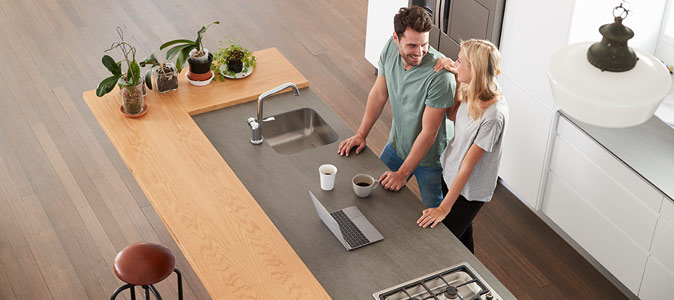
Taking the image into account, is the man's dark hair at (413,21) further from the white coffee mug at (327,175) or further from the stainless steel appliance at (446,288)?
the stainless steel appliance at (446,288)

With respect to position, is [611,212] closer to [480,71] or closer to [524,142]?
[524,142]

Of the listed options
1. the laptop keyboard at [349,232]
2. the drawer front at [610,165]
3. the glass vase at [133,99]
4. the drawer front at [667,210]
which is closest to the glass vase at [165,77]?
the glass vase at [133,99]

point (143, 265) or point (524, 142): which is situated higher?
point (143, 265)

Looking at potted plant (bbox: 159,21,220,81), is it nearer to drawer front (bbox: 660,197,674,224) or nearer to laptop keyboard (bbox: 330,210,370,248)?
laptop keyboard (bbox: 330,210,370,248)

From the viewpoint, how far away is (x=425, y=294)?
292 centimetres

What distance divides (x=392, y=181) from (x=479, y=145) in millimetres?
447

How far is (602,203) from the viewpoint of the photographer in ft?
13.0

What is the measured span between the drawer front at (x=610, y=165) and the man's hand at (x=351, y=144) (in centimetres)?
120

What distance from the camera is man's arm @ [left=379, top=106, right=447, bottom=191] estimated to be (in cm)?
338

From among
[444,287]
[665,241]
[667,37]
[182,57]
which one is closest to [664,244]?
[665,241]

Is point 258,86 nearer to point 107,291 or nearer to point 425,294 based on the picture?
point 107,291

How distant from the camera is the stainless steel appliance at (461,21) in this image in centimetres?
438

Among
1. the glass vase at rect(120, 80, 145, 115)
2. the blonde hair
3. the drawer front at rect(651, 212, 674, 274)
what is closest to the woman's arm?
the blonde hair

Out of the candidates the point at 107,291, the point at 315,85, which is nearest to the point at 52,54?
the point at 315,85
